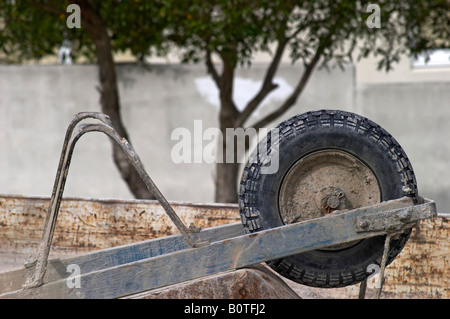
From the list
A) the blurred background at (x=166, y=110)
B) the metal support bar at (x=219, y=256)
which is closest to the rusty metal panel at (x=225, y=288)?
the metal support bar at (x=219, y=256)

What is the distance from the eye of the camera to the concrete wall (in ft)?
24.1

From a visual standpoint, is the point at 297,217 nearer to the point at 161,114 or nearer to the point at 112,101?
the point at 112,101

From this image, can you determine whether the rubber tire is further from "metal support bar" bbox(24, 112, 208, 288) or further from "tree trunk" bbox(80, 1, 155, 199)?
"tree trunk" bbox(80, 1, 155, 199)

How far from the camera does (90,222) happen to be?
4031 mm

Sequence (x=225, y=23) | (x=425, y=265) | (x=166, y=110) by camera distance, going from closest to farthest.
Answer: (x=425, y=265), (x=225, y=23), (x=166, y=110)

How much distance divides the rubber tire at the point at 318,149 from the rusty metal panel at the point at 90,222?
3.72 ft

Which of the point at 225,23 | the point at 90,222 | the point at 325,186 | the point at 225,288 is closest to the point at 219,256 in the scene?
the point at 225,288

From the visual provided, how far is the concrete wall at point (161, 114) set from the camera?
7332 millimetres

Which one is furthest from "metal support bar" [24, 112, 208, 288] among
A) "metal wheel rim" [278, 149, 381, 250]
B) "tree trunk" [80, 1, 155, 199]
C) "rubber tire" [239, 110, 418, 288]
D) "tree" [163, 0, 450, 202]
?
"tree trunk" [80, 1, 155, 199]

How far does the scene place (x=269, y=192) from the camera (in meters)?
2.56

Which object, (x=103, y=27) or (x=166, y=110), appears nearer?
(x=103, y=27)

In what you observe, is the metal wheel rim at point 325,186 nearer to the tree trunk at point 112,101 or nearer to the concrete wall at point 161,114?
the tree trunk at point 112,101

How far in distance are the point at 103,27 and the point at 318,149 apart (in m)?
4.23

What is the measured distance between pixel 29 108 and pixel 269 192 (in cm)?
603
